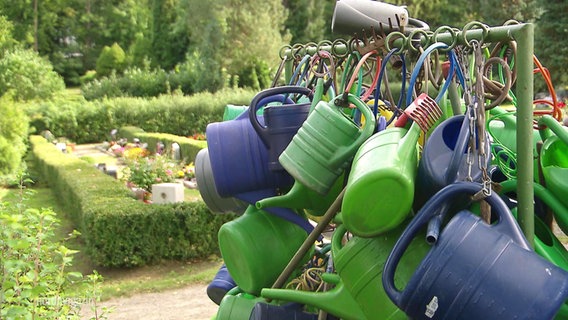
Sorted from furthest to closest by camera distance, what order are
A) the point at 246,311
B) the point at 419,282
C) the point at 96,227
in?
the point at 96,227 < the point at 246,311 < the point at 419,282

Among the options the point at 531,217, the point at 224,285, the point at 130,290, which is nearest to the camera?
the point at 531,217

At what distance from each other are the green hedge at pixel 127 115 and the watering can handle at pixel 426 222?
695 inches

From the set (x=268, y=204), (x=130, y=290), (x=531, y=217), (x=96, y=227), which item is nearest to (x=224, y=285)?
(x=268, y=204)

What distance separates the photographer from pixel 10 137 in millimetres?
13250

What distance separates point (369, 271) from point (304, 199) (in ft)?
1.52

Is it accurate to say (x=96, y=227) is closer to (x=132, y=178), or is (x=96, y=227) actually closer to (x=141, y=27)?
(x=132, y=178)

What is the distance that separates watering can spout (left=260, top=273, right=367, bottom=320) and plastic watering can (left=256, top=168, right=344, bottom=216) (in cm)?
23

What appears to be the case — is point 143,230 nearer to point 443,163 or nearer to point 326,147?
point 326,147

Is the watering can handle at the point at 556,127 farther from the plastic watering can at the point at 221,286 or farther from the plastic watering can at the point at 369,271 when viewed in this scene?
the plastic watering can at the point at 221,286

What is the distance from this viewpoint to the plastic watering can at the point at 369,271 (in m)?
1.45

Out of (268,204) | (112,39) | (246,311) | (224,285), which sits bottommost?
(112,39)

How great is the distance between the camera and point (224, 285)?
249cm

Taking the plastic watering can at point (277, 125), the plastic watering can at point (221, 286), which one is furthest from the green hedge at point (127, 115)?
the plastic watering can at point (277, 125)

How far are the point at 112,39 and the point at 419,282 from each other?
43.8 metres
